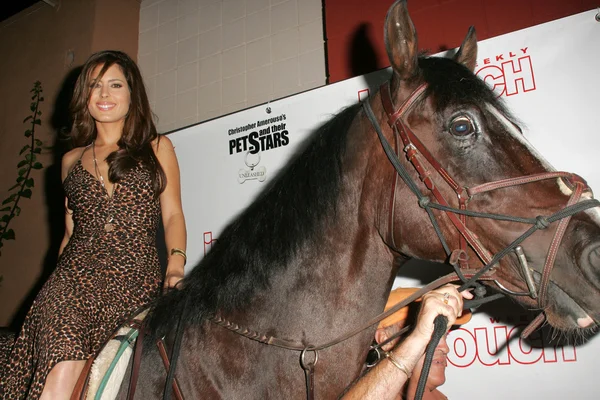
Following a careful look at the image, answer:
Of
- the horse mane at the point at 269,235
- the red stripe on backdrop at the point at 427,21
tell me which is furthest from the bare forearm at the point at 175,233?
the red stripe on backdrop at the point at 427,21

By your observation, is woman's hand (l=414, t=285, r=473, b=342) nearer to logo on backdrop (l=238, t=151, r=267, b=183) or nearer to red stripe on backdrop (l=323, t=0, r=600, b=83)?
logo on backdrop (l=238, t=151, r=267, b=183)

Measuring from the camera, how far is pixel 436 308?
3.81ft

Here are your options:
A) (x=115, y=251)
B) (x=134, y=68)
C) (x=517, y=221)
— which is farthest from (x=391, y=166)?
(x=134, y=68)

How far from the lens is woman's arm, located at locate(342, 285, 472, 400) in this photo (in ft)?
3.76

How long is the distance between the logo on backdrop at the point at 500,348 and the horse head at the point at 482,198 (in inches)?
47.8

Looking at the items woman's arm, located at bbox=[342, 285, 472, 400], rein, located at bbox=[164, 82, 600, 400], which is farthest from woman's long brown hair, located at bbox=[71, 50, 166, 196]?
woman's arm, located at bbox=[342, 285, 472, 400]

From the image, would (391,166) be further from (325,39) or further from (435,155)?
(325,39)

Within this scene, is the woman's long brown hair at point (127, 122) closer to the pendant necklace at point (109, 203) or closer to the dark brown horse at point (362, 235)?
the pendant necklace at point (109, 203)

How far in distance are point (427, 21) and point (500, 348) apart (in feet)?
7.69

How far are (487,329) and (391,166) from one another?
1469mm

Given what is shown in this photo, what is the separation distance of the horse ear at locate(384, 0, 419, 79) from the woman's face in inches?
49.7

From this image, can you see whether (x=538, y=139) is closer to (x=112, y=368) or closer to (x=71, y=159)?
(x=112, y=368)

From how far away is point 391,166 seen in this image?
1256mm

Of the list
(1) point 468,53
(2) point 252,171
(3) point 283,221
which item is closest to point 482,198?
(3) point 283,221
